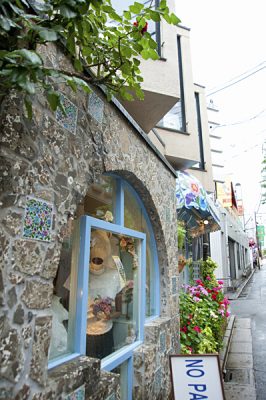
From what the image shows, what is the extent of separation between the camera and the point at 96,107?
118 inches

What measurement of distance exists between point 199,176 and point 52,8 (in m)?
10.8

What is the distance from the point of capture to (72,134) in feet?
8.41

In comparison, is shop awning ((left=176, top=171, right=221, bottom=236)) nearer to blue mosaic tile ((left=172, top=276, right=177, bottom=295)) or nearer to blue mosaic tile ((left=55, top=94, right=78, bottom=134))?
blue mosaic tile ((left=172, top=276, right=177, bottom=295))

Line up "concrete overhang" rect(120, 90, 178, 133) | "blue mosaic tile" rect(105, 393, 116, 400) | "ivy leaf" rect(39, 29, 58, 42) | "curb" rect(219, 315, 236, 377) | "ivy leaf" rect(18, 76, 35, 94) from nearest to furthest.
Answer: "ivy leaf" rect(18, 76, 35, 94)
"ivy leaf" rect(39, 29, 58, 42)
"blue mosaic tile" rect(105, 393, 116, 400)
"concrete overhang" rect(120, 90, 178, 133)
"curb" rect(219, 315, 236, 377)

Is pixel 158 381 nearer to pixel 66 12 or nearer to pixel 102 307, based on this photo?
pixel 102 307

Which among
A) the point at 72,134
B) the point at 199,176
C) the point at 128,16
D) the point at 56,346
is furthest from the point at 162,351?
the point at 199,176

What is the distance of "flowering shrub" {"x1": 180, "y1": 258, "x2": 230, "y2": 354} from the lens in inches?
226

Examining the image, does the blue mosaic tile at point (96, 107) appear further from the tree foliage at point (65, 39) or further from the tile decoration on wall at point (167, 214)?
the tile decoration on wall at point (167, 214)

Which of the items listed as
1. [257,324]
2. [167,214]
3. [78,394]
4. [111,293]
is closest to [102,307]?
[111,293]

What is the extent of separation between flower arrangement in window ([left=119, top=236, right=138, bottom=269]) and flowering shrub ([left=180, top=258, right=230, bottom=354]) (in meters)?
2.26

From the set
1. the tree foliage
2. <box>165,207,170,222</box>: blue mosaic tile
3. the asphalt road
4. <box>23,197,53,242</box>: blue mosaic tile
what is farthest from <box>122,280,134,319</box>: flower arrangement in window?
the asphalt road

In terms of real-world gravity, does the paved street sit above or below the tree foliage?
below

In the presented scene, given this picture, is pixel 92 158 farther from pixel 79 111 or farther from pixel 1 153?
pixel 1 153

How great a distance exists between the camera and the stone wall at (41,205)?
1846 mm
